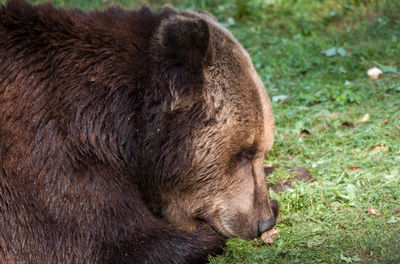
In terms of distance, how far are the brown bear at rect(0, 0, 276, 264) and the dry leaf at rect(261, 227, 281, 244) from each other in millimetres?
442

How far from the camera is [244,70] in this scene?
14.9ft

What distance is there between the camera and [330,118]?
23.1ft

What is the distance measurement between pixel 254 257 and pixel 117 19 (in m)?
2.21

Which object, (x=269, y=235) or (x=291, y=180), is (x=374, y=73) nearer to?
(x=291, y=180)

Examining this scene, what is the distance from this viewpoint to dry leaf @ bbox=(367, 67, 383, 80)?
25.9ft

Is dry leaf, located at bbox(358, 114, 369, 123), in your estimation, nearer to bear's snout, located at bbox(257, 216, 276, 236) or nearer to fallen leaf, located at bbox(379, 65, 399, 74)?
fallen leaf, located at bbox(379, 65, 399, 74)

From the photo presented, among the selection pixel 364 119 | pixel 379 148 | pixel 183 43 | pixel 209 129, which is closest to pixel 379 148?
pixel 379 148

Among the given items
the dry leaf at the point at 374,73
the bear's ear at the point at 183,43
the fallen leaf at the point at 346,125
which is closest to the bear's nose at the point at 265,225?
the bear's ear at the point at 183,43

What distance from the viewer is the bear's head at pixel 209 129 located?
13.8ft

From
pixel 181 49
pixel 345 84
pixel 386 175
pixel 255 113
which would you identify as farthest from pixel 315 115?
pixel 181 49

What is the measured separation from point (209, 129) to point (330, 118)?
314 centimetres

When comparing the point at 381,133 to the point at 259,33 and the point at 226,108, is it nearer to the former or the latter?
the point at 226,108

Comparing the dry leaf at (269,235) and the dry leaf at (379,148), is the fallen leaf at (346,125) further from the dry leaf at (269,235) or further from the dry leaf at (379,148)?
the dry leaf at (269,235)

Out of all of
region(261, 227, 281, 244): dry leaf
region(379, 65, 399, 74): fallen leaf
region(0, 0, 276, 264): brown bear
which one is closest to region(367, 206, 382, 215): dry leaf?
region(261, 227, 281, 244): dry leaf
